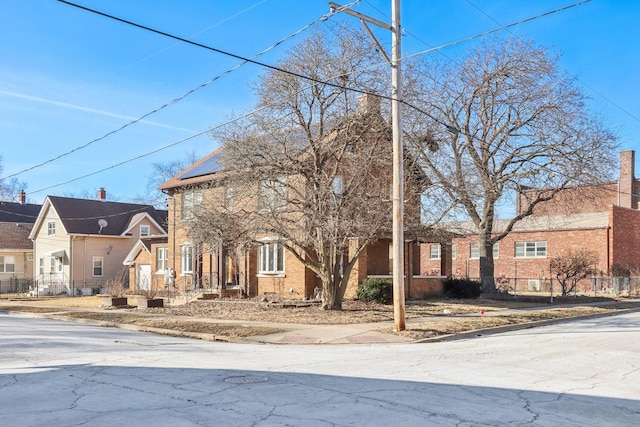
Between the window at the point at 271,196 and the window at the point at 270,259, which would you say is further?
the window at the point at 270,259

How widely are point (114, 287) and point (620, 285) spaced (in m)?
30.4

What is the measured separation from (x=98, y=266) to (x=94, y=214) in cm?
421

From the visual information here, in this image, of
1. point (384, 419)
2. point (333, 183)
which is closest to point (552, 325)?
point (333, 183)

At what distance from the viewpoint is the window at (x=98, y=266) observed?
45188 millimetres

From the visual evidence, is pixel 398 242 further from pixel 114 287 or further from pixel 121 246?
pixel 121 246

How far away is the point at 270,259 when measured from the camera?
30.9 metres

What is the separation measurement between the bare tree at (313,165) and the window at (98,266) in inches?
1029

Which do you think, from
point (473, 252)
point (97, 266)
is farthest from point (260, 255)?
point (473, 252)

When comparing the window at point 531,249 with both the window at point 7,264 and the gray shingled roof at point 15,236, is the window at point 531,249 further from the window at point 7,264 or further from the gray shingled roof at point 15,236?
the window at point 7,264

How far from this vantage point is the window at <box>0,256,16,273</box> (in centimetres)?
4991

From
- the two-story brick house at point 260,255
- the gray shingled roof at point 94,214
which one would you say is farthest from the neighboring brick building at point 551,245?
the gray shingled roof at point 94,214

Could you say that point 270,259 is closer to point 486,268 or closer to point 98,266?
point 486,268

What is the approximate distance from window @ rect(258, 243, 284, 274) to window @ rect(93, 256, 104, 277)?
19.3 metres

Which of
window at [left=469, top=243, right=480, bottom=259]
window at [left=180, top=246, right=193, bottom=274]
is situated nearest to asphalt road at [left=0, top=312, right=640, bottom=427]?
window at [left=180, top=246, right=193, bottom=274]
